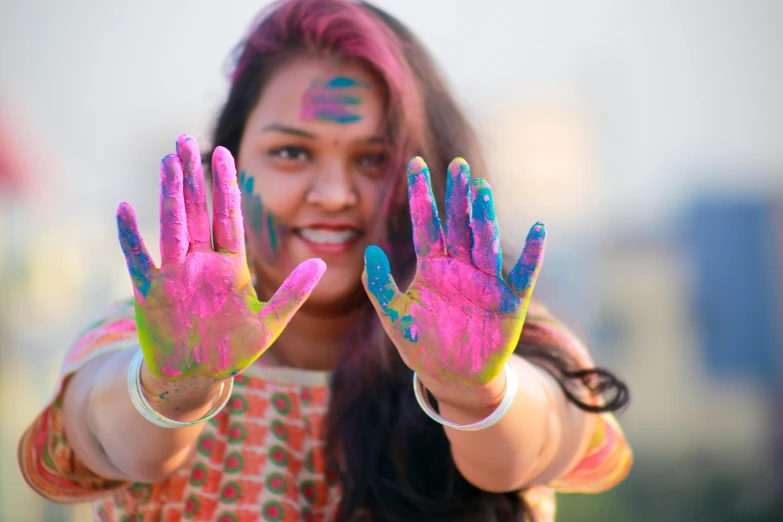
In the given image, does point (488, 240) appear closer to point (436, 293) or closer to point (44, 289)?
point (436, 293)

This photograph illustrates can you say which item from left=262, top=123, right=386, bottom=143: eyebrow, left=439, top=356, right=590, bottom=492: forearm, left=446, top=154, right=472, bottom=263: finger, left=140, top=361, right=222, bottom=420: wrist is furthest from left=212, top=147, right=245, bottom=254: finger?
left=262, top=123, right=386, bottom=143: eyebrow

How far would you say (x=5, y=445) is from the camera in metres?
4.11

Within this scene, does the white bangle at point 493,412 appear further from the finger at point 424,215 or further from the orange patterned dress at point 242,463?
the orange patterned dress at point 242,463

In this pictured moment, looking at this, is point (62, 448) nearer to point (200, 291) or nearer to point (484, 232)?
point (200, 291)

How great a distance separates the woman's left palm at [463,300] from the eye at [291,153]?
1.93 feet

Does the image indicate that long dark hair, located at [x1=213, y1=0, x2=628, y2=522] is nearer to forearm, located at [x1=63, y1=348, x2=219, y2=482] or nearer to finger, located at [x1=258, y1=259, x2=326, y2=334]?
forearm, located at [x1=63, y1=348, x2=219, y2=482]

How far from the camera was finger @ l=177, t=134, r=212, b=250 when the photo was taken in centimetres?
118

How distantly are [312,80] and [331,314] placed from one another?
538 millimetres

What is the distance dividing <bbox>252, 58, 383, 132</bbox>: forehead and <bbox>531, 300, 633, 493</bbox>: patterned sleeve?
23.7 inches

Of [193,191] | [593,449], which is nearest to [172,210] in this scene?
[193,191]

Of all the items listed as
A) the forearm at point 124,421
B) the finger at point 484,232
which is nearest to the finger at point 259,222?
the forearm at point 124,421

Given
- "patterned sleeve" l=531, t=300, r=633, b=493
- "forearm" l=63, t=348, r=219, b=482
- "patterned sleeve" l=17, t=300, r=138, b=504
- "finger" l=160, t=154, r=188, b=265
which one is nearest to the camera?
"finger" l=160, t=154, r=188, b=265

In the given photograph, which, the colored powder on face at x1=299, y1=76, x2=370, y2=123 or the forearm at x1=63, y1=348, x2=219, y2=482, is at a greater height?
the colored powder on face at x1=299, y1=76, x2=370, y2=123

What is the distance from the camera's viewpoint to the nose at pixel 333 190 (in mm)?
1689
